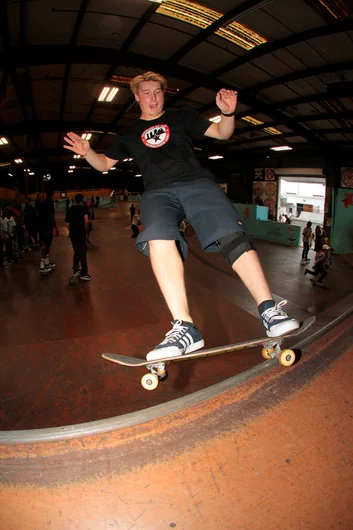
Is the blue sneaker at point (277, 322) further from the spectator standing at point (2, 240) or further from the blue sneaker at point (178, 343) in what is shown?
the spectator standing at point (2, 240)

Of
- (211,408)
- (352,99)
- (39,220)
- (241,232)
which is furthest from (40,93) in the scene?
(211,408)

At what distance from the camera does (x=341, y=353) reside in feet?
5.42

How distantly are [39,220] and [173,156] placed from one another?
5424 mm

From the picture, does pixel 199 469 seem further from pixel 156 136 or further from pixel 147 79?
pixel 147 79

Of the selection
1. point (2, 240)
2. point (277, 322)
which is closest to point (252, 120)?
point (2, 240)

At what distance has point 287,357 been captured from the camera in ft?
4.90

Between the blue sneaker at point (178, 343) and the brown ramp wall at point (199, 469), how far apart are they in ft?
0.93

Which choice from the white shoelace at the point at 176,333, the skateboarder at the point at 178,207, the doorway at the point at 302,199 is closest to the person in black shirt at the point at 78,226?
the skateboarder at the point at 178,207

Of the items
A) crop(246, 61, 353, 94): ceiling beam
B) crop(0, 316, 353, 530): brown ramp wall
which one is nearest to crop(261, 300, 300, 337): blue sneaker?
crop(0, 316, 353, 530): brown ramp wall

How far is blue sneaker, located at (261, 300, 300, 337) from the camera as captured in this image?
1572 millimetres

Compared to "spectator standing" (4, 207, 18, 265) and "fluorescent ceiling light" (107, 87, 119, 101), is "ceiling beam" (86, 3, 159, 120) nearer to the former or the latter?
"fluorescent ceiling light" (107, 87, 119, 101)

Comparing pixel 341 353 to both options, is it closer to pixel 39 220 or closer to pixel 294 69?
pixel 39 220

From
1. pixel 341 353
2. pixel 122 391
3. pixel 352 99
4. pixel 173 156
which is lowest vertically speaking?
pixel 122 391

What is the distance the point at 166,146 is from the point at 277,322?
1.31 metres
